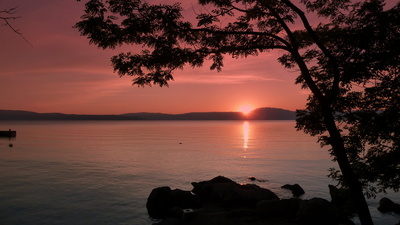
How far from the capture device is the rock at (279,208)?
1825cm

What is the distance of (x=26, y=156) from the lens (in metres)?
54.7

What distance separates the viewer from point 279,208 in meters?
18.4

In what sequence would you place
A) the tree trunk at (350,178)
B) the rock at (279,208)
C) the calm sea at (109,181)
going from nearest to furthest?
1. the tree trunk at (350,178)
2. the rock at (279,208)
3. the calm sea at (109,181)

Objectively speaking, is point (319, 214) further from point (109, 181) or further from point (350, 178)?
point (109, 181)

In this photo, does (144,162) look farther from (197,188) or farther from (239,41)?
(239,41)

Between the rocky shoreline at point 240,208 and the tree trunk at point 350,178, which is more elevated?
the tree trunk at point 350,178

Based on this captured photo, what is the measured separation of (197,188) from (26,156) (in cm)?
4467

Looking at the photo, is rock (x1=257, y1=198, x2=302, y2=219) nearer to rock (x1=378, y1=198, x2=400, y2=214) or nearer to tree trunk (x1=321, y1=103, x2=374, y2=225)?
tree trunk (x1=321, y1=103, x2=374, y2=225)

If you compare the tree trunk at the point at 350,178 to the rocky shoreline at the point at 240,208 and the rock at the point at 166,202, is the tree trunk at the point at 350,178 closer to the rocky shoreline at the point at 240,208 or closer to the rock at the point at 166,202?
the rocky shoreline at the point at 240,208

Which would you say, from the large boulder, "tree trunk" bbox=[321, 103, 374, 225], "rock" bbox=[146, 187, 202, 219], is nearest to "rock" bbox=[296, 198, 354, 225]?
"tree trunk" bbox=[321, 103, 374, 225]

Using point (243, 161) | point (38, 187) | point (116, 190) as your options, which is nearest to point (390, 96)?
point (116, 190)

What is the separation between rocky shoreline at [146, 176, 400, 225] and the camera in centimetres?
1723

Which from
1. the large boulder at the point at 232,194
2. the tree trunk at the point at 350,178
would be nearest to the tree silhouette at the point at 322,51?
the tree trunk at the point at 350,178

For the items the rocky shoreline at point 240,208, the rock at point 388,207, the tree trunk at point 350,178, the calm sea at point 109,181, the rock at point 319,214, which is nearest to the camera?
the tree trunk at point 350,178
